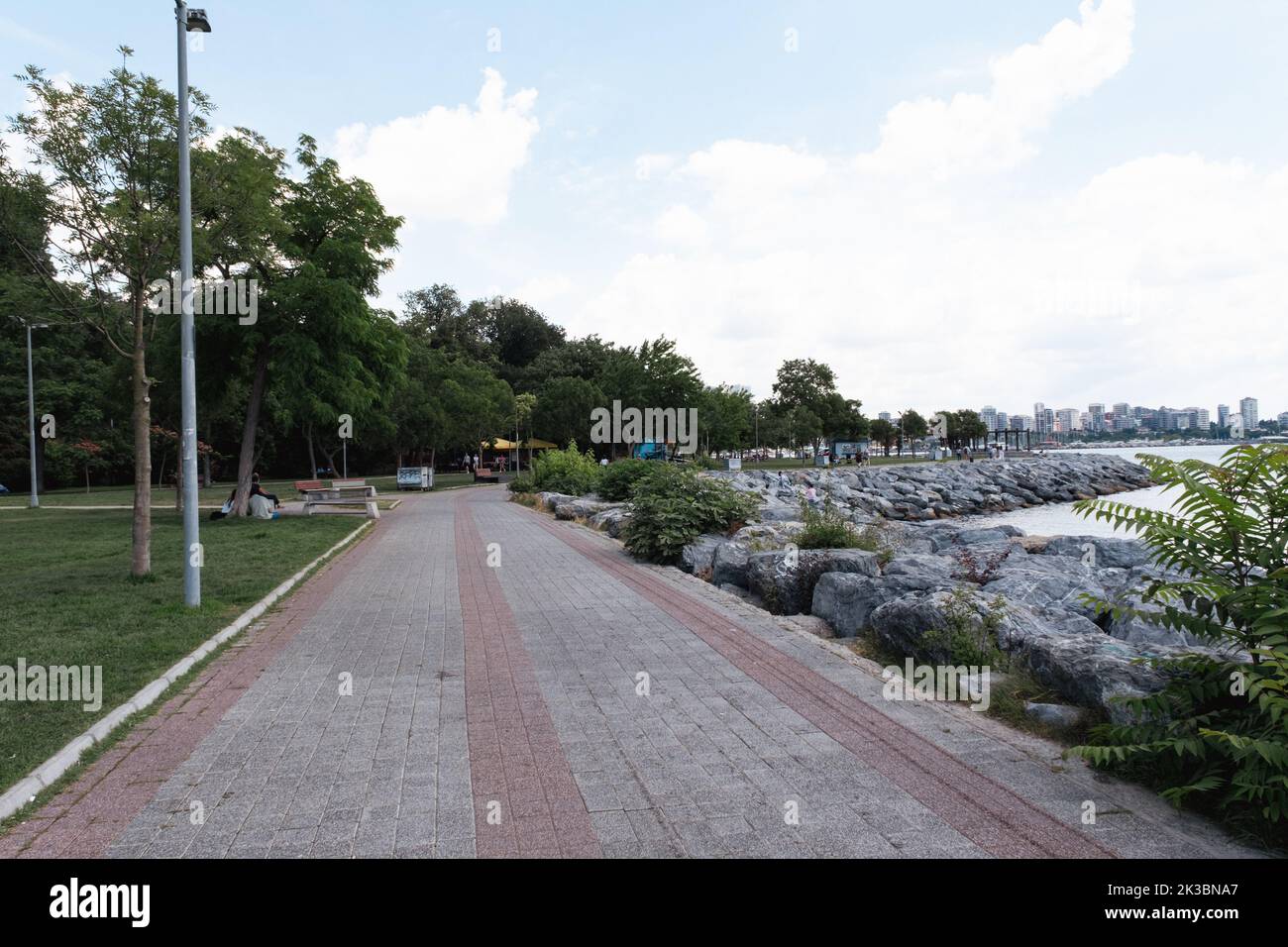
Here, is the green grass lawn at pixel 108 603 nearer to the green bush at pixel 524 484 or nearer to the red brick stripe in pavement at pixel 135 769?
the red brick stripe in pavement at pixel 135 769

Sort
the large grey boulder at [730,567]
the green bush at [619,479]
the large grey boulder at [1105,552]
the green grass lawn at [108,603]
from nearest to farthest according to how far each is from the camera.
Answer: the green grass lawn at [108,603] → the large grey boulder at [730,567] → the large grey boulder at [1105,552] → the green bush at [619,479]

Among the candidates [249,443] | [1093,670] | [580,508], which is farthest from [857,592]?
[249,443]

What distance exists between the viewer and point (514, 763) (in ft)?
15.1

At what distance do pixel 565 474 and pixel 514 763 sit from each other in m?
26.0

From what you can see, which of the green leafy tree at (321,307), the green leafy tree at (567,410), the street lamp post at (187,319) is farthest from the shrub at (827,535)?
the green leafy tree at (567,410)

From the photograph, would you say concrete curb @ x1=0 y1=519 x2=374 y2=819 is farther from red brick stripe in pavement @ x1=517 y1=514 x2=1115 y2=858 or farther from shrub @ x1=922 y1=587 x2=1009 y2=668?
shrub @ x1=922 y1=587 x2=1009 y2=668

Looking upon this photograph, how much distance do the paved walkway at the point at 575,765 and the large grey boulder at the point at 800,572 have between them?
142cm

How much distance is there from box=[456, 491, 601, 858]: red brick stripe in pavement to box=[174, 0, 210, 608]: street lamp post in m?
3.19

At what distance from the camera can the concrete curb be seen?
4.04 metres

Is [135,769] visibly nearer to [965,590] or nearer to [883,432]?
[965,590]

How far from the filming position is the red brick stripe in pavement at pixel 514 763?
3639 millimetres

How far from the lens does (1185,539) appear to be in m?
Result: 4.38

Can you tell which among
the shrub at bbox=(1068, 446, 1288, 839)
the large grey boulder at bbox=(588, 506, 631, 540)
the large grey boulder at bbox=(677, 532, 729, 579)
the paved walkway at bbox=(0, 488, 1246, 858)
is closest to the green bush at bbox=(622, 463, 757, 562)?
the large grey boulder at bbox=(677, 532, 729, 579)
